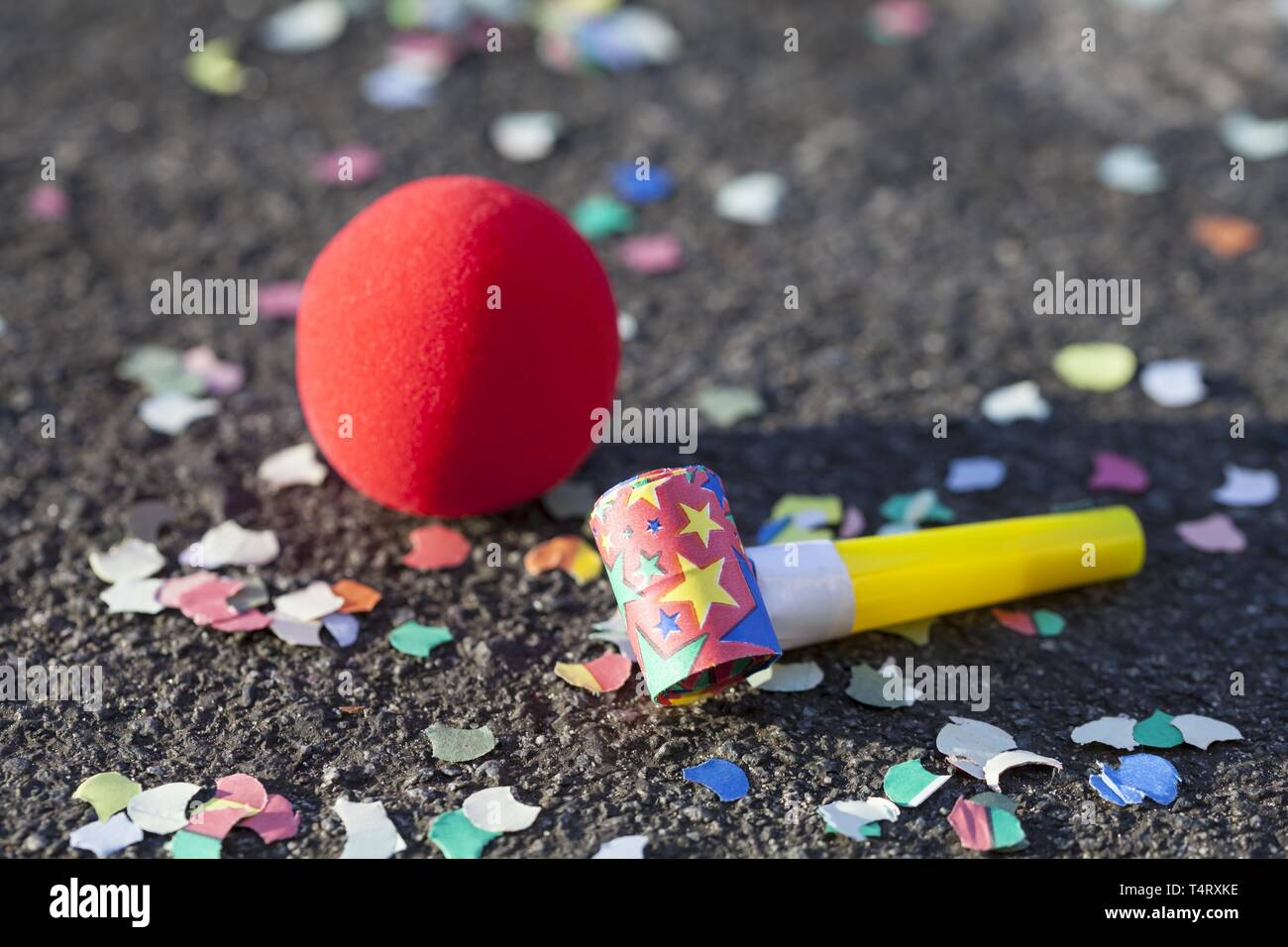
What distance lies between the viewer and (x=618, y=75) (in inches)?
157

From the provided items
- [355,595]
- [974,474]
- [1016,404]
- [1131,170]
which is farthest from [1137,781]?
[1131,170]

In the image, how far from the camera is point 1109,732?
221cm

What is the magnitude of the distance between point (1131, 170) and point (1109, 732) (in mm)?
1903

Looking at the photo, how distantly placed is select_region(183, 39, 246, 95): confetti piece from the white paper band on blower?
2356 millimetres

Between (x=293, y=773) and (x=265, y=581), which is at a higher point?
(x=265, y=581)

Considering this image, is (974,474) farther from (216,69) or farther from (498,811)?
(216,69)

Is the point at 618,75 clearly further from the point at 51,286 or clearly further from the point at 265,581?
the point at 265,581

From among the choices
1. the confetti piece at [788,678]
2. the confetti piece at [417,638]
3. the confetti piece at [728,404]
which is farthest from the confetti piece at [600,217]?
the confetti piece at [788,678]

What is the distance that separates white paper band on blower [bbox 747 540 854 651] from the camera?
7.36 ft

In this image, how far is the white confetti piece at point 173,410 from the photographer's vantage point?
2.84m

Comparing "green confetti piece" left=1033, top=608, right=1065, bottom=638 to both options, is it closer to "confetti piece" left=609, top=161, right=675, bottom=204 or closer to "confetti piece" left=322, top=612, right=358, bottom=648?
"confetti piece" left=322, top=612, right=358, bottom=648
